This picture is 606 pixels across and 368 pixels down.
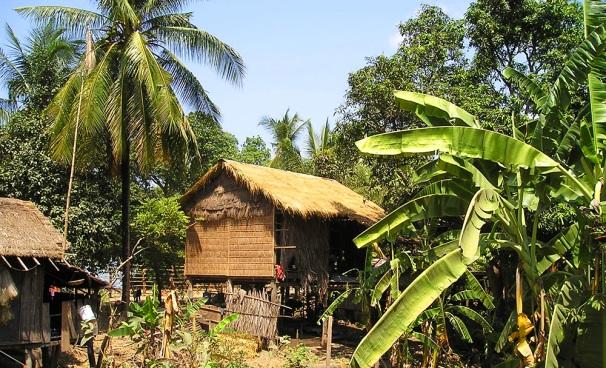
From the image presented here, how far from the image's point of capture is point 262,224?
1599cm

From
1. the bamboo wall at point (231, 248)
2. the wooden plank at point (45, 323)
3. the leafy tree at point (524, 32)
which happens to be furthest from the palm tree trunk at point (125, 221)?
the leafy tree at point (524, 32)

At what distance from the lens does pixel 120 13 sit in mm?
14352

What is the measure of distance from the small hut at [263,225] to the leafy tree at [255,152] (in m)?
14.8

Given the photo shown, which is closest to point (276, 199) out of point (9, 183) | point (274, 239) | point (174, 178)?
point (274, 239)

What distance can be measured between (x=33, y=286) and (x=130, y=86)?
5.48 m

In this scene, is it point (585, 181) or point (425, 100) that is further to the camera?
point (425, 100)

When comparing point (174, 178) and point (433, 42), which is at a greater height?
point (433, 42)

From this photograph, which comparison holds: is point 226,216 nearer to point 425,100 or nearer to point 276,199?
point 276,199

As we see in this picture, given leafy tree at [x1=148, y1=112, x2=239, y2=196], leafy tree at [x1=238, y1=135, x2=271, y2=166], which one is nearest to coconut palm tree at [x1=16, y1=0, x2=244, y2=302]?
leafy tree at [x1=148, y1=112, x2=239, y2=196]

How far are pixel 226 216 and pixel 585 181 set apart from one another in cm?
1211

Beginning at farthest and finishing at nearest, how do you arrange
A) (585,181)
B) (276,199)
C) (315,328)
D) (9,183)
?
(315,328), (9,183), (276,199), (585,181)

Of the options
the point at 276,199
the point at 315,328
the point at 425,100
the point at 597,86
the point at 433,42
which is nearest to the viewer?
the point at 597,86

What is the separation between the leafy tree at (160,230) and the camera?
19016 millimetres

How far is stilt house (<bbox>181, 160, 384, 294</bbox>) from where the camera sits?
1583 centimetres
